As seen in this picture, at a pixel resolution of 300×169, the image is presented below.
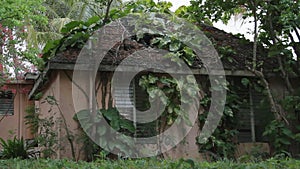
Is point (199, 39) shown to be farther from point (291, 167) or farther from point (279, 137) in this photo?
point (291, 167)

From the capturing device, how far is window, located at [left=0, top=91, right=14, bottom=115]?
14.5 metres

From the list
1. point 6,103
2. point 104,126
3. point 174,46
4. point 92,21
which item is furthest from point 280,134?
point 6,103

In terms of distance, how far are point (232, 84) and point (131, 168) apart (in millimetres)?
5474

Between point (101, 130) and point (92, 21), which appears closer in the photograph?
point (101, 130)

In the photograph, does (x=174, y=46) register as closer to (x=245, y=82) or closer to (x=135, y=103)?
(x=135, y=103)

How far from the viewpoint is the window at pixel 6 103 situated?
1455 centimetres

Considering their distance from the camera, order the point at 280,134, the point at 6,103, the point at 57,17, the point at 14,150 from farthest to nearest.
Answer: the point at 57,17, the point at 6,103, the point at 280,134, the point at 14,150

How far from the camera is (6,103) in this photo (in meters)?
14.8

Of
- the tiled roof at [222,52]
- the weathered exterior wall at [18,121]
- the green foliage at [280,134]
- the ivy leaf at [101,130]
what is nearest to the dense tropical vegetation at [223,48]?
the green foliage at [280,134]

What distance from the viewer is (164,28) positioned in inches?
377

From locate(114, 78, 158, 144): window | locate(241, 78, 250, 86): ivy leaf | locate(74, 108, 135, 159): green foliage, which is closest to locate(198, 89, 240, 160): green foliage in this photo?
locate(241, 78, 250, 86): ivy leaf

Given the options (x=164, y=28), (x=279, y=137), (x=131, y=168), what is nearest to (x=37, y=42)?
(x=164, y=28)

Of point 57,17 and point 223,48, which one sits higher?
point 57,17

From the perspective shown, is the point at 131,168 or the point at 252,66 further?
the point at 252,66
